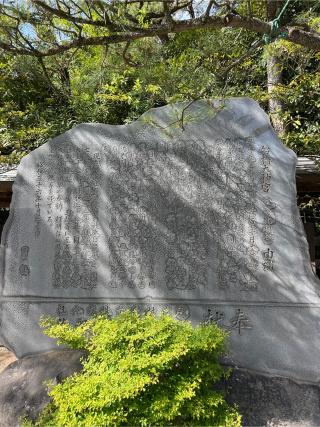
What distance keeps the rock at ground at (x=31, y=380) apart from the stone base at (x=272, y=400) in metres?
1.24

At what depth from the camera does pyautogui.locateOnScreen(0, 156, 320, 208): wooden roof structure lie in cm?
469

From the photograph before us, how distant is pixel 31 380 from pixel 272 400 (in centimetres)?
190

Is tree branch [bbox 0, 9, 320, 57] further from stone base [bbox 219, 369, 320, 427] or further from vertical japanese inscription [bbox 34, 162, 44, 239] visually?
stone base [bbox 219, 369, 320, 427]

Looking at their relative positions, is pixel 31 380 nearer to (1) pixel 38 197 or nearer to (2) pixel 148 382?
(2) pixel 148 382

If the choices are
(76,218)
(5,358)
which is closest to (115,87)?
(76,218)

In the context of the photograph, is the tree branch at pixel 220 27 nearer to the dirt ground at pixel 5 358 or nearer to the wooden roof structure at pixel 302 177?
the wooden roof structure at pixel 302 177

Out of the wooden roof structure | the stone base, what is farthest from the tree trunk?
the stone base

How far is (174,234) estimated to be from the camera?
3.51m

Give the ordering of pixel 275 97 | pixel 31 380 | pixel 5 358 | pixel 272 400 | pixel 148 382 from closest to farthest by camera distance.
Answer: pixel 148 382, pixel 272 400, pixel 31 380, pixel 5 358, pixel 275 97

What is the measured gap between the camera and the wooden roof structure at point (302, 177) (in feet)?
15.4

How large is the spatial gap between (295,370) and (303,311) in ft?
1.46

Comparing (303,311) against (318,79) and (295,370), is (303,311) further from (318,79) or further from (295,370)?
(318,79)

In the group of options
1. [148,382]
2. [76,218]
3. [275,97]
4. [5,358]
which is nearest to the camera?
[148,382]

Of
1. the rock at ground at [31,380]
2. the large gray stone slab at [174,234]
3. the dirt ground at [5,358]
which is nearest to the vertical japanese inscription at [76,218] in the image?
the large gray stone slab at [174,234]
